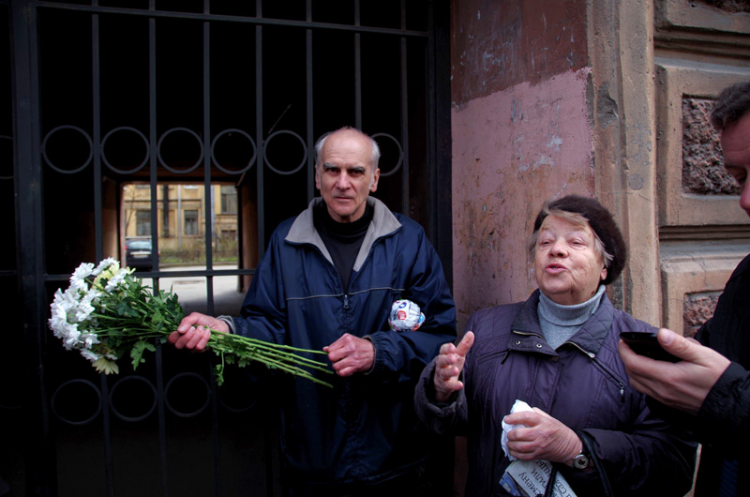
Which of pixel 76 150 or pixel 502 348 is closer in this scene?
pixel 502 348

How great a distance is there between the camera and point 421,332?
1869mm

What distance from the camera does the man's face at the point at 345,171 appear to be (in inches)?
77.7

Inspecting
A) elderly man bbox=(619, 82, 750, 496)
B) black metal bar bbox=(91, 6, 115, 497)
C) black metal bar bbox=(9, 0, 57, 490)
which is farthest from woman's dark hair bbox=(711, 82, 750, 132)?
black metal bar bbox=(9, 0, 57, 490)

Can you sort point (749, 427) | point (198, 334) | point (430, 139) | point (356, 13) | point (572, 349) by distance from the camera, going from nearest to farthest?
point (749, 427)
point (572, 349)
point (198, 334)
point (356, 13)
point (430, 139)

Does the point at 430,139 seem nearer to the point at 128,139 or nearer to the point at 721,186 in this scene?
the point at 721,186

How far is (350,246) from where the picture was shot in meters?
2.06

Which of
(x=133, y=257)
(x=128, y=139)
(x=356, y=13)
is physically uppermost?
(x=128, y=139)

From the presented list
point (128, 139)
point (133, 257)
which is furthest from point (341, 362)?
point (133, 257)

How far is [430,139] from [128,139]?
23.7 feet

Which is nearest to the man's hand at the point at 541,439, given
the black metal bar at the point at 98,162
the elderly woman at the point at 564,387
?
the elderly woman at the point at 564,387

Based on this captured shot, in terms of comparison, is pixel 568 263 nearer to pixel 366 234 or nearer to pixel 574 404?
pixel 574 404

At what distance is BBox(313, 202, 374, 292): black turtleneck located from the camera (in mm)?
2029

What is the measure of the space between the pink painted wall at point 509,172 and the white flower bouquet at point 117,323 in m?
0.97

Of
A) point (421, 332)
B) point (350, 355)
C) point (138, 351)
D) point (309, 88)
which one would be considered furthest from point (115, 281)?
point (309, 88)
